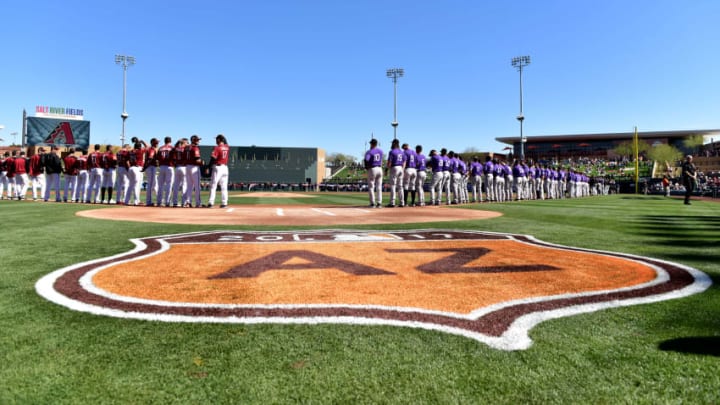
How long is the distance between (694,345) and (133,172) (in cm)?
1663

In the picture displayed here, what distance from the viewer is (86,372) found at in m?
1.88

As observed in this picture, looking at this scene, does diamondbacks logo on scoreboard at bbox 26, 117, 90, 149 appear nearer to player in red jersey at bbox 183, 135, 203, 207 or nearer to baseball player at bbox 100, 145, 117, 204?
baseball player at bbox 100, 145, 117, 204

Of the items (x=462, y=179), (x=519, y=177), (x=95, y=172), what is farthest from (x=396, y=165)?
(x=95, y=172)

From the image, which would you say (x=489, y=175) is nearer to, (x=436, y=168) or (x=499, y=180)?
(x=499, y=180)

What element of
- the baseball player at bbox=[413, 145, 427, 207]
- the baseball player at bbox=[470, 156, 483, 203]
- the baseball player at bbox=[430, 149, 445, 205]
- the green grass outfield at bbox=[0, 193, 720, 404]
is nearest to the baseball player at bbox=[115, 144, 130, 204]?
the baseball player at bbox=[413, 145, 427, 207]

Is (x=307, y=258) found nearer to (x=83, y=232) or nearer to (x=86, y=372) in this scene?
(x=86, y=372)

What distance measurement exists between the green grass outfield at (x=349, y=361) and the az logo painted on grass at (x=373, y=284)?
170 millimetres

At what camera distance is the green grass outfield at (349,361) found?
172 centimetres

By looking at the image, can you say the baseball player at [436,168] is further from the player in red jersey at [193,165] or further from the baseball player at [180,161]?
the baseball player at [180,161]

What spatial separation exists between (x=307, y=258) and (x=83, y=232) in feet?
15.1

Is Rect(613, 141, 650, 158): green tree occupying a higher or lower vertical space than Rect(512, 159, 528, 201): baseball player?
higher

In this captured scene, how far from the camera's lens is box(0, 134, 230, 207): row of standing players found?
45.3 feet

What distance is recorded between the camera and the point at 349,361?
2.00 m

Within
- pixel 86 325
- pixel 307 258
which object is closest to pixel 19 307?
pixel 86 325
